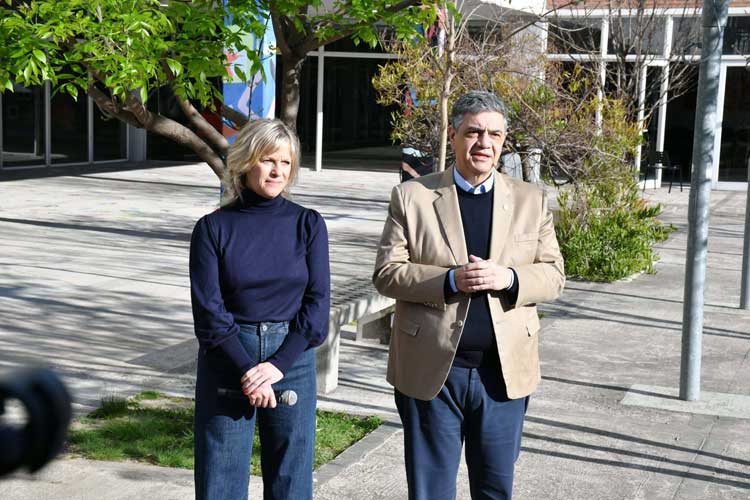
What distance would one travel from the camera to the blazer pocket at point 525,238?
140 inches

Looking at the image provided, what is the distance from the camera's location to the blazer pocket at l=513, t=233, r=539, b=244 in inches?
140

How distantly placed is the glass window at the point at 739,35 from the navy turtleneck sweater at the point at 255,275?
855 inches

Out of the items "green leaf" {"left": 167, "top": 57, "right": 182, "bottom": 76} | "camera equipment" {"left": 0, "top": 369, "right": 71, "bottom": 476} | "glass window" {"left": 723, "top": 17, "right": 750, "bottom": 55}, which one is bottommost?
"camera equipment" {"left": 0, "top": 369, "right": 71, "bottom": 476}

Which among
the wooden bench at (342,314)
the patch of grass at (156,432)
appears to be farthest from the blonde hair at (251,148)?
the wooden bench at (342,314)

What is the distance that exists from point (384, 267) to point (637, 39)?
11.1 meters

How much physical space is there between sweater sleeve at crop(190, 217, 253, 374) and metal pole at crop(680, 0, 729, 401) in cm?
398

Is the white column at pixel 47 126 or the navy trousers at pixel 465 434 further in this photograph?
the white column at pixel 47 126

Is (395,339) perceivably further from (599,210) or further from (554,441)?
(599,210)

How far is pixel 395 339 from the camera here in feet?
12.2

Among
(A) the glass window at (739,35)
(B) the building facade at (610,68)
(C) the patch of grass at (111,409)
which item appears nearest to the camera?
(C) the patch of grass at (111,409)

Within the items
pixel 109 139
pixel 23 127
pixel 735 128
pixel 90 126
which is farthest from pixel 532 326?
pixel 109 139

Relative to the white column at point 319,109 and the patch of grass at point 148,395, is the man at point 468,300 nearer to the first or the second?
the patch of grass at point 148,395

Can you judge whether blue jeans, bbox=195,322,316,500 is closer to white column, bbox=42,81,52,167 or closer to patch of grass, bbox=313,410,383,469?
patch of grass, bbox=313,410,383,469

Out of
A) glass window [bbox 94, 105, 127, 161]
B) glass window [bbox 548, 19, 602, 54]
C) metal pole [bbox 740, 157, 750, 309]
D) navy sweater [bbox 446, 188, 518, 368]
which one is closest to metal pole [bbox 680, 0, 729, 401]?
metal pole [bbox 740, 157, 750, 309]
